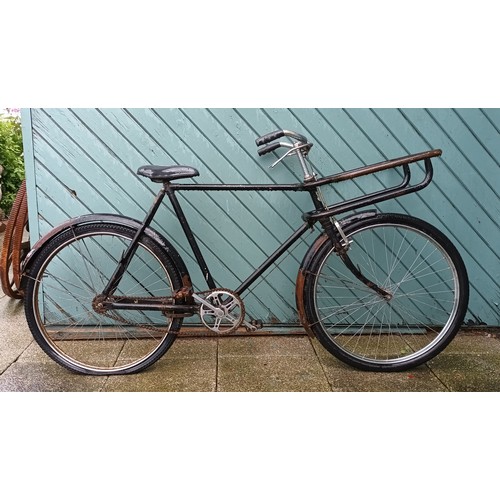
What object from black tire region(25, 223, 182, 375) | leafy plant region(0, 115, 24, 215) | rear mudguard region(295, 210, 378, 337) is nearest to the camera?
rear mudguard region(295, 210, 378, 337)

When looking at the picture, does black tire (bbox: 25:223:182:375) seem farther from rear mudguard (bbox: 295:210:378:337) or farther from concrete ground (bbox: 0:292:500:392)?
rear mudguard (bbox: 295:210:378:337)

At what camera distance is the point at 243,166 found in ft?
11.4

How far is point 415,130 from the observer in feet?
11.4

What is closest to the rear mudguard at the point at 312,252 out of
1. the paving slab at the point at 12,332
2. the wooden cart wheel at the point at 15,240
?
the paving slab at the point at 12,332

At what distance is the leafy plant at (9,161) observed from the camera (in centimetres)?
677

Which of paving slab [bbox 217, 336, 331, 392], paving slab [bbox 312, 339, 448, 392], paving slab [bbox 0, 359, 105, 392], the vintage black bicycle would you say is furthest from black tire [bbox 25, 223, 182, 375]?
paving slab [bbox 312, 339, 448, 392]

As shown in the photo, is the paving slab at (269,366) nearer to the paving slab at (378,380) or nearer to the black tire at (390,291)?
the paving slab at (378,380)

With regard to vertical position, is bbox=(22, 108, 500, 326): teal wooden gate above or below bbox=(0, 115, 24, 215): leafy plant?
above

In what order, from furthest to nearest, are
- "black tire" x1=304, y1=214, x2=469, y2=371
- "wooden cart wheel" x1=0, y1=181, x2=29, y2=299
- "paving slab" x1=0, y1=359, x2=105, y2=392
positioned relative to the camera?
"wooden cart wheel" x1=0, y1=181, x2=29, y2=299
"black tire" x1=304, y1=214, x2=469, y2=371
"paving slab" x1=0, y1=359, x2=105, y2=392

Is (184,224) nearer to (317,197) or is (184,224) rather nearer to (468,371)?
(317,197)

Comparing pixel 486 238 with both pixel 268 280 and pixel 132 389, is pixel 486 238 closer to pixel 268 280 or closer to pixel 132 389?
pixel 268 280

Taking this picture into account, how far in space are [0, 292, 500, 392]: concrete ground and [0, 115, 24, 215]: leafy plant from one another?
3.95m

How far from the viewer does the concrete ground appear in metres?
3.01

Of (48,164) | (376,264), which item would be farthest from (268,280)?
(48,164)
